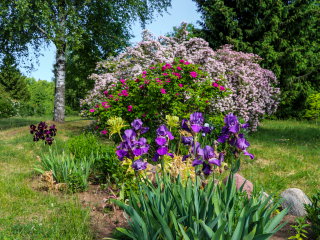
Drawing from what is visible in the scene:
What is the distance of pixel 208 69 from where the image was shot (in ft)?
26.9

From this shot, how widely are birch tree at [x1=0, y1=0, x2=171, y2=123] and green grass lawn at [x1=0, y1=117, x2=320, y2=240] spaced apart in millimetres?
4113

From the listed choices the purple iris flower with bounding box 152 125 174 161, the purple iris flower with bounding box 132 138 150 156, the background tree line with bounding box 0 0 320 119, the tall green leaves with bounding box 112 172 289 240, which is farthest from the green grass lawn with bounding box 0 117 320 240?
the background tree line with bounding box 0 0 320 119

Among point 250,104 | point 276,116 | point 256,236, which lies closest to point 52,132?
point 256,236

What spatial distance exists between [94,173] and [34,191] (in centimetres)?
94

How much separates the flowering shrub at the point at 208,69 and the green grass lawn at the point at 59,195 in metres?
1.85

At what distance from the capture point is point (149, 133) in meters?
5.37

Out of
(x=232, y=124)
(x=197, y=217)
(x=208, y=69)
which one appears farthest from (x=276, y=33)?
(x=197, y=217)

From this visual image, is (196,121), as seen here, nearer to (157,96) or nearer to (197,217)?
(197,217)

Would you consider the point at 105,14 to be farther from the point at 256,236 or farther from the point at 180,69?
the point at 256,236

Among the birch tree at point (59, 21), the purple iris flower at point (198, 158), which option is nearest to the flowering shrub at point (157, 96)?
the purple iris flower at point (198, 158)

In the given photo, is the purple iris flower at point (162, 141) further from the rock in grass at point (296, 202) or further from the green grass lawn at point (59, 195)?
the rock in grass at point (296, 202)

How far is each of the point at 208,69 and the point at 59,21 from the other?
7023mm

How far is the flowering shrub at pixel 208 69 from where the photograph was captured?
8312mm

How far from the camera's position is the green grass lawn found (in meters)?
2.49
